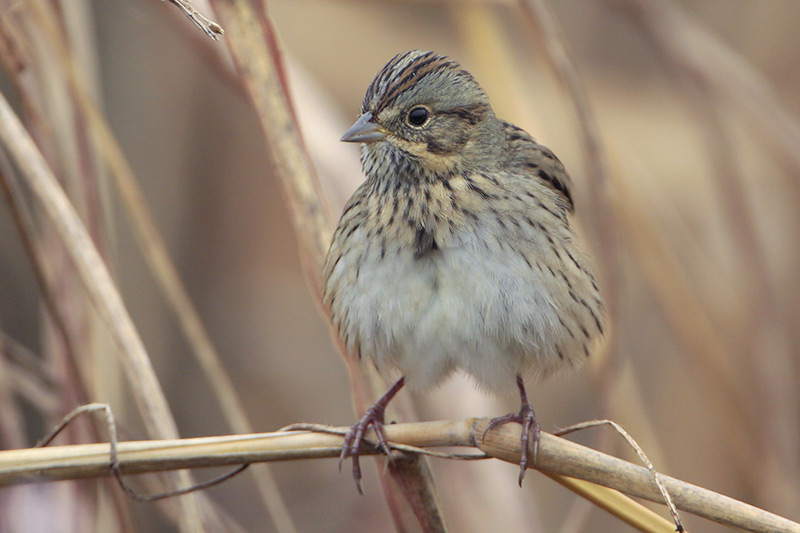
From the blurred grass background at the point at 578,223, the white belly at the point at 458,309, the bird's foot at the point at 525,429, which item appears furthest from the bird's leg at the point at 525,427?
the blurred grass background at the point at 578,223

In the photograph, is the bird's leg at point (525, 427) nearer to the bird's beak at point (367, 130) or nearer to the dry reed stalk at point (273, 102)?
the dry reed stalk at point (273, 102)

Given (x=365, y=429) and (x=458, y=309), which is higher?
(x=458, y=309)

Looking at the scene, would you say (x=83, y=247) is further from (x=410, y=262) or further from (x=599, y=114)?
(x=599, y=114)

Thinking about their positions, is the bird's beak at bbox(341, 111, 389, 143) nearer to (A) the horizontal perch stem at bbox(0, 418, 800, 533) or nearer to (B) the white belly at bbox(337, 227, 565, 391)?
(B) the white belly at bbox(337, 227, 565, 391)

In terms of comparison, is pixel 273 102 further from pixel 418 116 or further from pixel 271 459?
pixel 271 459

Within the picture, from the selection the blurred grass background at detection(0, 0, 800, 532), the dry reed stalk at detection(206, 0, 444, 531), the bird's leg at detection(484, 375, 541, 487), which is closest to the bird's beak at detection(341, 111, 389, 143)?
the dry reed stalk at detection(206, 0, 444, 531)

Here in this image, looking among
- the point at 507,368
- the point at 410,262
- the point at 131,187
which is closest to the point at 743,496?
the point at 507,368

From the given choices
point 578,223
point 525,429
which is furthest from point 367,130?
point 578,223
